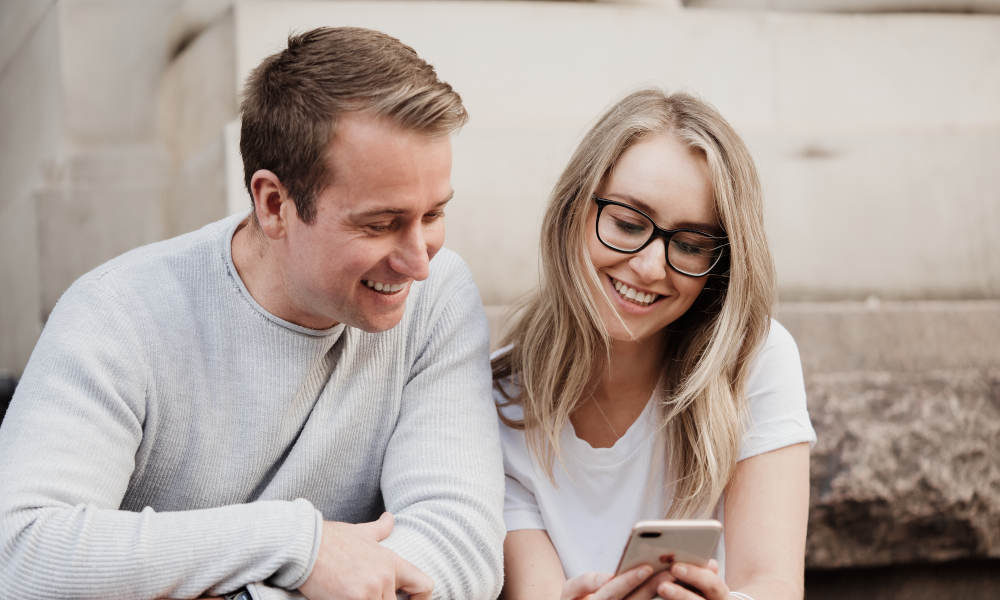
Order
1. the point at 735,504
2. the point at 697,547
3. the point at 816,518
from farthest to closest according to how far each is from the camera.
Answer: the point at 816,518, the point at 735,504, the point at 697,547

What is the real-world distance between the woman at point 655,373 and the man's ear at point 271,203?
27.2 inches

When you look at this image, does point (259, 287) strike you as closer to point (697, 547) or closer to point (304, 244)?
point (304, 244)

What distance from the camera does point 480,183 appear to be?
12.6ft

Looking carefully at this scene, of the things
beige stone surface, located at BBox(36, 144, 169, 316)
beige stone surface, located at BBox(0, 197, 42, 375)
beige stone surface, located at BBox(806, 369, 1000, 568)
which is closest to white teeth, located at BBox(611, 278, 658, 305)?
beige stone surface, located at BBox(806, 369, 1000, 568)

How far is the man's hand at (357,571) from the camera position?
2.07 meters

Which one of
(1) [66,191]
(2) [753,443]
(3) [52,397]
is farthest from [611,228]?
(1) [66,191]

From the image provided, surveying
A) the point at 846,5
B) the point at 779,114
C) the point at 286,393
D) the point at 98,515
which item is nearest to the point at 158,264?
the point at 286,393

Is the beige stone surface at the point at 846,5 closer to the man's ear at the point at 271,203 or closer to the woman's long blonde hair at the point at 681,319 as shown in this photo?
the woman's long blonde hair at the point at 681,319

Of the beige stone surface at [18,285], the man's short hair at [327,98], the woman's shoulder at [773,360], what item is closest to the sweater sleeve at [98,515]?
the man's short hair at [327,98]

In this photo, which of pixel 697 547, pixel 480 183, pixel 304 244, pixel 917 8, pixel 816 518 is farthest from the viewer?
pixel 917 8

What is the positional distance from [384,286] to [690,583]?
869 millimetres

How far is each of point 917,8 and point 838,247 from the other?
1137mm

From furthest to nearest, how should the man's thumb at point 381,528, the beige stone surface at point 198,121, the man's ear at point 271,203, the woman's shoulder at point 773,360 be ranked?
the beige stone surface at point 198,121 → the woman's shoulder at point 773,360 → the man's ear at point 271,203 → the man's thumb at point 381,528

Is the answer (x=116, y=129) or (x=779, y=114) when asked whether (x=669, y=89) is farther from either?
(x=116, y=129)
